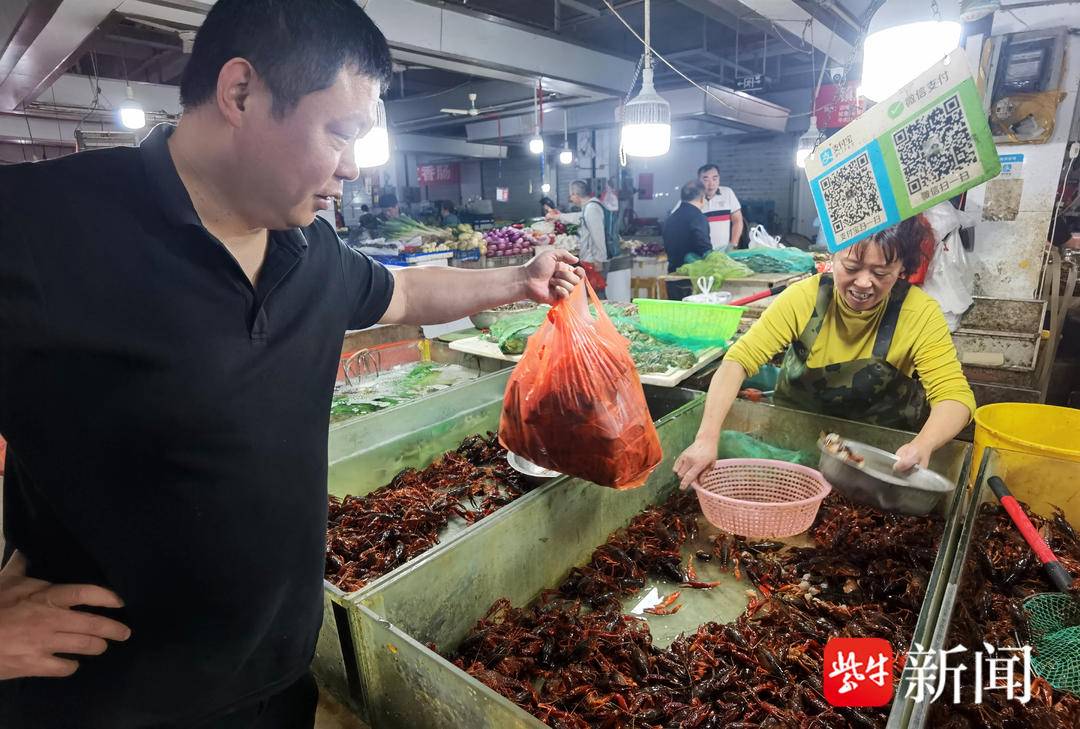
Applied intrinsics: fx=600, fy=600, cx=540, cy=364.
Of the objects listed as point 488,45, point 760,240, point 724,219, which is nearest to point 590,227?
point 724,219

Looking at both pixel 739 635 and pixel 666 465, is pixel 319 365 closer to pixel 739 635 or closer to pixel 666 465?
pixel 739 635

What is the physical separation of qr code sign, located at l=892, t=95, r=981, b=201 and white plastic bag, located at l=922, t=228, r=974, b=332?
3316 mm

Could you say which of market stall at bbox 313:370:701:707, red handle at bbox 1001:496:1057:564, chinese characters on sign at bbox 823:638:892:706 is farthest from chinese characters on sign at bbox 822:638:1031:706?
market stall at bbox 313:370:701:707

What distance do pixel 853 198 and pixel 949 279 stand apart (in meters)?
→ 3.34

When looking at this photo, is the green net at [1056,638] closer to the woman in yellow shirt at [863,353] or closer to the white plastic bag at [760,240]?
the woman in yellow shirt at [863,353]

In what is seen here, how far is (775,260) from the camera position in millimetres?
8328

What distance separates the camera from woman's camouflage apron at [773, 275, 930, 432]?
299 centimetres

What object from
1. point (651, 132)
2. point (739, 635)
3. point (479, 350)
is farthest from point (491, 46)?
point (739, 635)

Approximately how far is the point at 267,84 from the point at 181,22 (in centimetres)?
573

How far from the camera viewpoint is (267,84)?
1132mm

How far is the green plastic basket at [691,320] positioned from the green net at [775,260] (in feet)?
13.7

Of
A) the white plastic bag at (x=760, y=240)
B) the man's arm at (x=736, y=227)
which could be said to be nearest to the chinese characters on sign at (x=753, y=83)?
the man's arm at (x=736, y=227)

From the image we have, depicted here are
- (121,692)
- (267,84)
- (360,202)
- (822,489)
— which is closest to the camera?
(267,84)

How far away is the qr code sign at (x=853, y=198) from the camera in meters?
2.32
